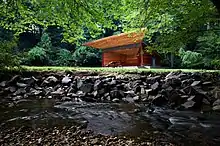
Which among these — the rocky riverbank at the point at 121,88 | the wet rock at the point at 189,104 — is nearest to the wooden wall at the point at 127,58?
the rocky riverbank at the point at 121,88

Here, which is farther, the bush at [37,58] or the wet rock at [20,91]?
the bush at [37,58]

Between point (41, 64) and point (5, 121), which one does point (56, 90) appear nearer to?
point (5, 121)

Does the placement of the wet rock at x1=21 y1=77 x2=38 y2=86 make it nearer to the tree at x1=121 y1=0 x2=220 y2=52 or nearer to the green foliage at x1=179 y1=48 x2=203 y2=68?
the tree at x1=121 y1=0 x2=220 y2=52

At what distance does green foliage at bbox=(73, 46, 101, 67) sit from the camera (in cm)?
2205

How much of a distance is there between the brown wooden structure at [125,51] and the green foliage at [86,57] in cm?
121

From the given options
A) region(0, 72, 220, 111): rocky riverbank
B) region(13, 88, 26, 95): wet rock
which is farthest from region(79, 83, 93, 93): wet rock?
region(13, 88, 26, 95): wet rock

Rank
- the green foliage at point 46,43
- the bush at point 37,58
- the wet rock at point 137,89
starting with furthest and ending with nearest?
the green foliage at point 46,43, the bush at point 37,58, the wet rock at point 137,89

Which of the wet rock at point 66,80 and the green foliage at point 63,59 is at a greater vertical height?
the green foliage at point 63,59

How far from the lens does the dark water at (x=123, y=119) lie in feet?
14.6

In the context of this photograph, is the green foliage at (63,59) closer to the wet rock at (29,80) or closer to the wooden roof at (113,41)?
the wooden roof at (113,41)

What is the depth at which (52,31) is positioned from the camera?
84.3 ft

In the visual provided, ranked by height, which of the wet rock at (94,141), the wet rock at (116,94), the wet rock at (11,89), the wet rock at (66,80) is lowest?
the wet rock at (94,141)

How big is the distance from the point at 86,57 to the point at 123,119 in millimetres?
16901

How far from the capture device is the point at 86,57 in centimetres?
2214
